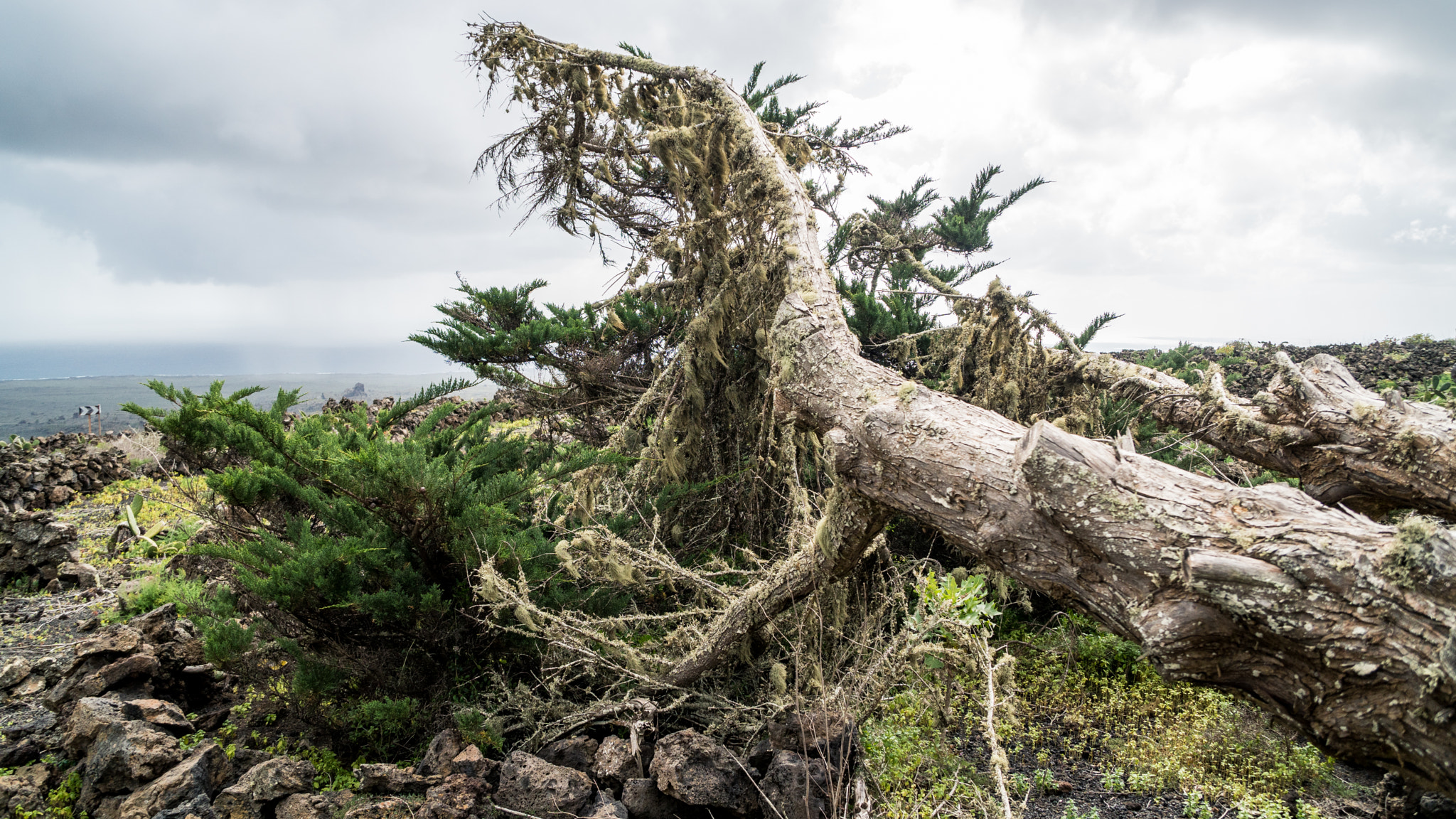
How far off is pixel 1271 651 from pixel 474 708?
2.94m

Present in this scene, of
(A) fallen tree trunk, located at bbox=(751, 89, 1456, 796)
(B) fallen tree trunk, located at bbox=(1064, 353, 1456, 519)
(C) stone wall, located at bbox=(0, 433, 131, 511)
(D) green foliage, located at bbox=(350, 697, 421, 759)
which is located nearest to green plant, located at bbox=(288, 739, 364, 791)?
(D) green foliage, located at bbox=(350, 697, 421, 759)

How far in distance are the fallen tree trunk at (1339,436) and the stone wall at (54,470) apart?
11867 millimetres

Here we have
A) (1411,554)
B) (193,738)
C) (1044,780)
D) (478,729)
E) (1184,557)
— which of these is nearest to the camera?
(1411,554)

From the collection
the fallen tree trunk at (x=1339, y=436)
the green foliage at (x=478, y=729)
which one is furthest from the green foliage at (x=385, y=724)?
the fallen tree trunk at (x=1339, y=436)

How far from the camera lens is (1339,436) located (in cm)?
306

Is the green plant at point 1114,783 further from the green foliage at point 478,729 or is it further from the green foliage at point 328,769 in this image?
the green foliage at point 328,769

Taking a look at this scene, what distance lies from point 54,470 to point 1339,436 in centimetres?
1428

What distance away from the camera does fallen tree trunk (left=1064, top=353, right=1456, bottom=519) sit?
2748mm

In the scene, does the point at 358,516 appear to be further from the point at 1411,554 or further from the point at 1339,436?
the point at 1339,436

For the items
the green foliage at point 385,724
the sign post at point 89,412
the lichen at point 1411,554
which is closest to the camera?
the lichen at point 1411,554

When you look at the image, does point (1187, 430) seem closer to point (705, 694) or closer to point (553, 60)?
point (705, 694)

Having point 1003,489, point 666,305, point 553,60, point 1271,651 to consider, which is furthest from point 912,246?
point 1271,651

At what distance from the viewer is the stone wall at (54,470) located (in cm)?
820

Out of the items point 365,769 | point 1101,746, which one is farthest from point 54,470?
point 1101,746
